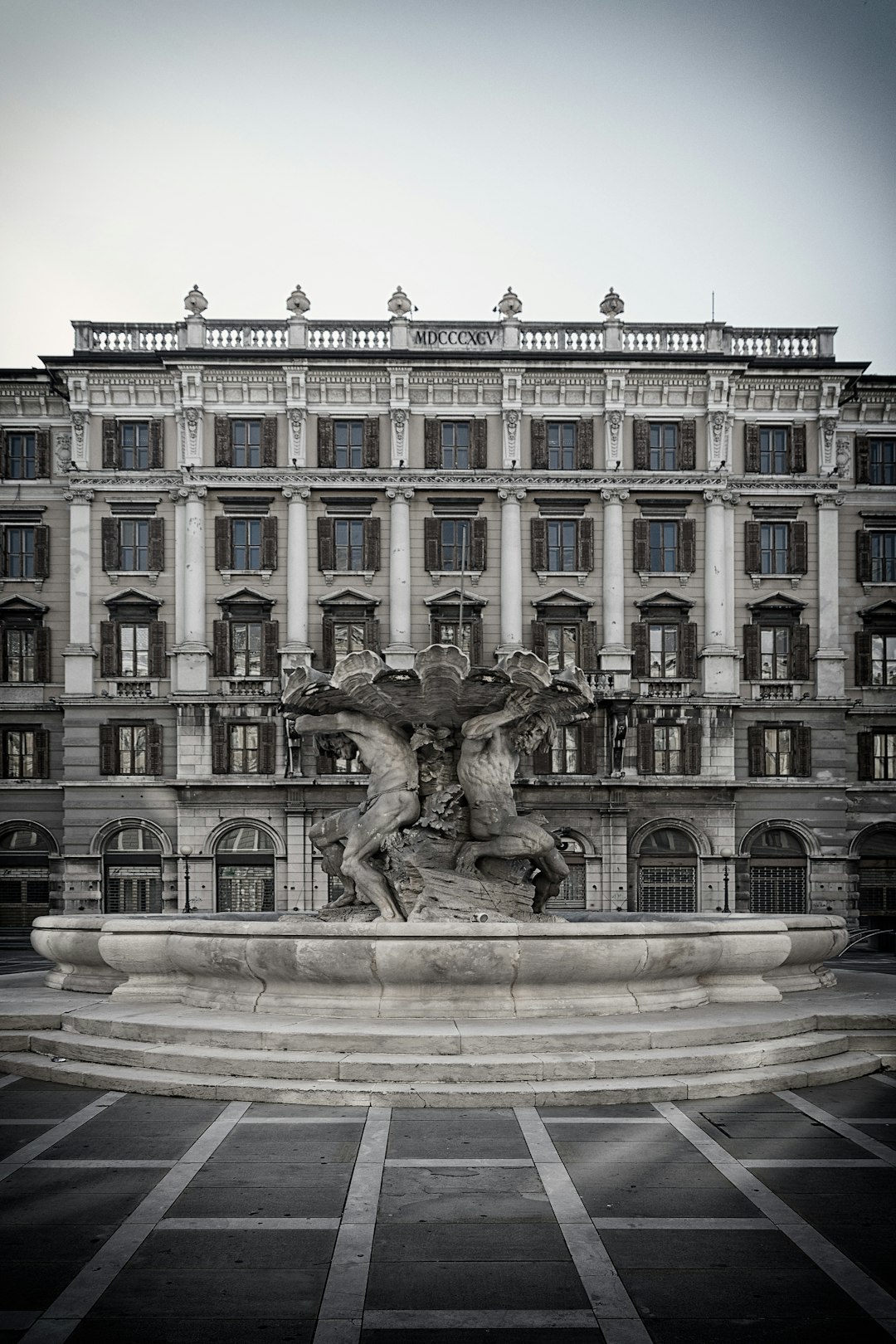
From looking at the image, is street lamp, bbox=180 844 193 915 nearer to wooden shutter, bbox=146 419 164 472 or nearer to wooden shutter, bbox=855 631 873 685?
wooden shutter, bbox=146 419 164 472

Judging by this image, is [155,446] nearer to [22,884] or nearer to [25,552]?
[25,552]

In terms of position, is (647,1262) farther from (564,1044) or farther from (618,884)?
(618,884)

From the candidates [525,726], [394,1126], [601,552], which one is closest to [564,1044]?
[394,1126]

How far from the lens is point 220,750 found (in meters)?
39.6

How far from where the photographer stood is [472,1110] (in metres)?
9.39

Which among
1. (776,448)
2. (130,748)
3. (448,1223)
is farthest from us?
(776,448)

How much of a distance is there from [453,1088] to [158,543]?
1323 inches

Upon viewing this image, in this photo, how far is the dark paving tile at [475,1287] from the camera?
18.6 feet

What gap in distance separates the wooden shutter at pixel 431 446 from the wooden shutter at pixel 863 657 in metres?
15.6

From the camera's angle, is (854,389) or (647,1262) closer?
(647,1262)

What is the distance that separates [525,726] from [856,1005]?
16.1 feet

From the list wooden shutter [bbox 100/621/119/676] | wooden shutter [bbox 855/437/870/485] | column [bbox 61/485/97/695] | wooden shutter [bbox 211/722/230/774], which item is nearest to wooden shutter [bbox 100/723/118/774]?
column [bbox 61/485/97/695]

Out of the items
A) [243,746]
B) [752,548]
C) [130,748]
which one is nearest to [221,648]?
[243,746]

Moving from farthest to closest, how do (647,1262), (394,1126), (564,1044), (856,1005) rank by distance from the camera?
(856,1005) < (564,1044) < (394,1126) < (647,1262)
